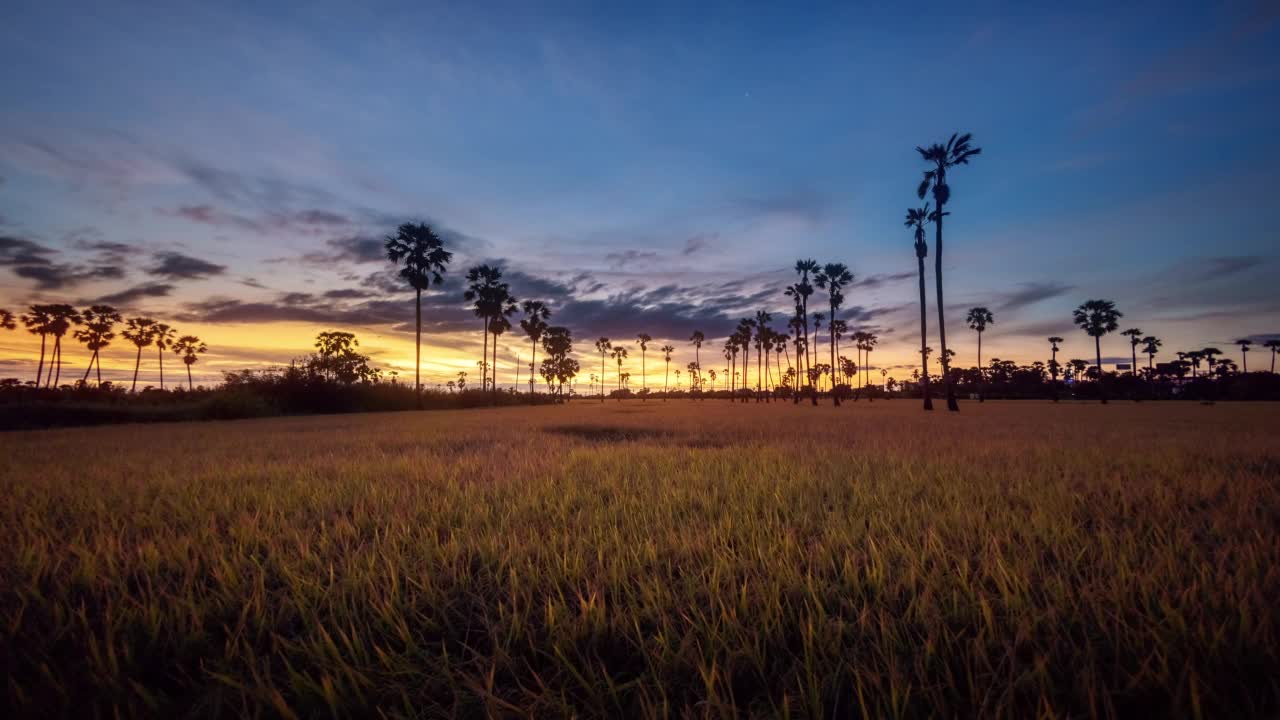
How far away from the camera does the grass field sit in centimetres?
141

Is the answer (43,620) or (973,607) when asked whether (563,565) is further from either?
(43,620)

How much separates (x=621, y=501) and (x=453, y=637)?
7.74 ft

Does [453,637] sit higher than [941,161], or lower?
lower

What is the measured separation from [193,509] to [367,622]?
11.0 feet

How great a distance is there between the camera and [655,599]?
2057 millimetres

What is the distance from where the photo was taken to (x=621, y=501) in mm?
4152

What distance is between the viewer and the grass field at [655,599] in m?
1.41

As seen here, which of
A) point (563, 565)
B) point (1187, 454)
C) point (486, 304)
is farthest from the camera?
point (486, 304)

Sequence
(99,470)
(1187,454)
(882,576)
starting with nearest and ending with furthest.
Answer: (882,576) → (99,470) → (1187,454)

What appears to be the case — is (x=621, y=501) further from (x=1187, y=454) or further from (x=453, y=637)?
(x=1187, y=454)

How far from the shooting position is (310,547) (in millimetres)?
2955

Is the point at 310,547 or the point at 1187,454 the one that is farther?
the point at 1187,454

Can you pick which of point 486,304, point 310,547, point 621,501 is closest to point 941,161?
point 621,501

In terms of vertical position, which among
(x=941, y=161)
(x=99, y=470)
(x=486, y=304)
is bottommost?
(x=99, y=470)
